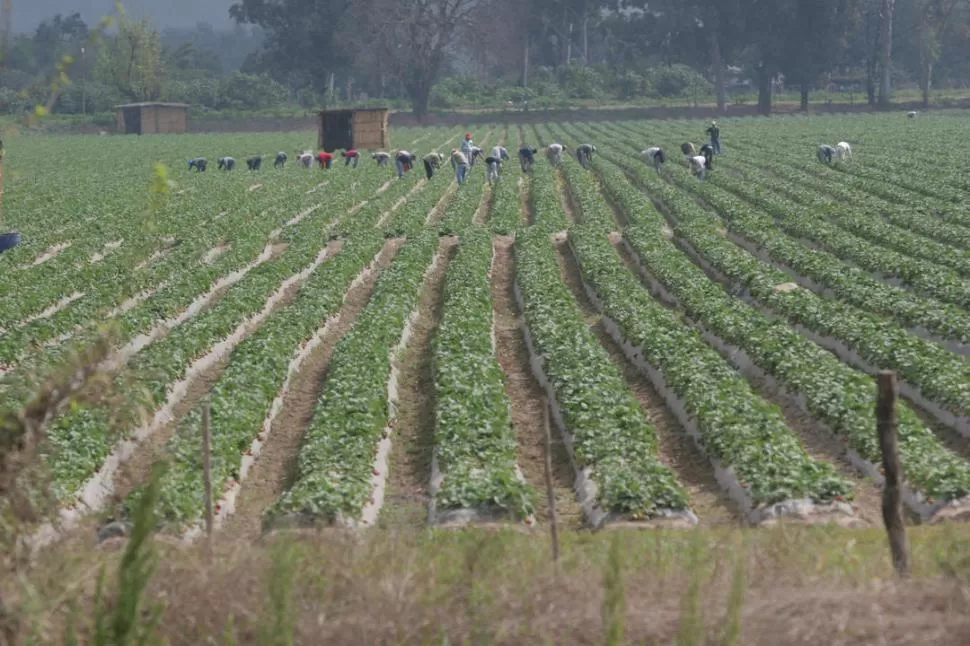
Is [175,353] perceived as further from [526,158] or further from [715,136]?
[715,136]

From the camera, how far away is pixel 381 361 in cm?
1833

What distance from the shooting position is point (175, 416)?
1716 cm

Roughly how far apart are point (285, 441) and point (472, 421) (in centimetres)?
242

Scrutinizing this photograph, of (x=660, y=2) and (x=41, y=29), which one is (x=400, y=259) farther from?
(x=41, y=29)

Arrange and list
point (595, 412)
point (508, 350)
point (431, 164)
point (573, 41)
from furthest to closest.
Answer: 1. point (573, 41)
2. point (431, 164)
3. point (508, 350)
4. point (595, 412)

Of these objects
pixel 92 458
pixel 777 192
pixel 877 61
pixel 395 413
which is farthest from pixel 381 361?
pixel 877 61

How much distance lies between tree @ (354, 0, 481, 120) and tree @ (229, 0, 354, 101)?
275cm

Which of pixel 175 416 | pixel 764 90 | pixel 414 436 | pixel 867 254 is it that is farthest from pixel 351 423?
pixel 764 90

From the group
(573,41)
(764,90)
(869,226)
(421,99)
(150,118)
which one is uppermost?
(573,41)

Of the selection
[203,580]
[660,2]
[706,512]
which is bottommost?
[706,512]

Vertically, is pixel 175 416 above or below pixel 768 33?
below

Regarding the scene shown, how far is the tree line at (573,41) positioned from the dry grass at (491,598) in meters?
95.5

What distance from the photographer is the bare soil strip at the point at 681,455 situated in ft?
42.4

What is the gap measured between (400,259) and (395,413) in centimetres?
1134
